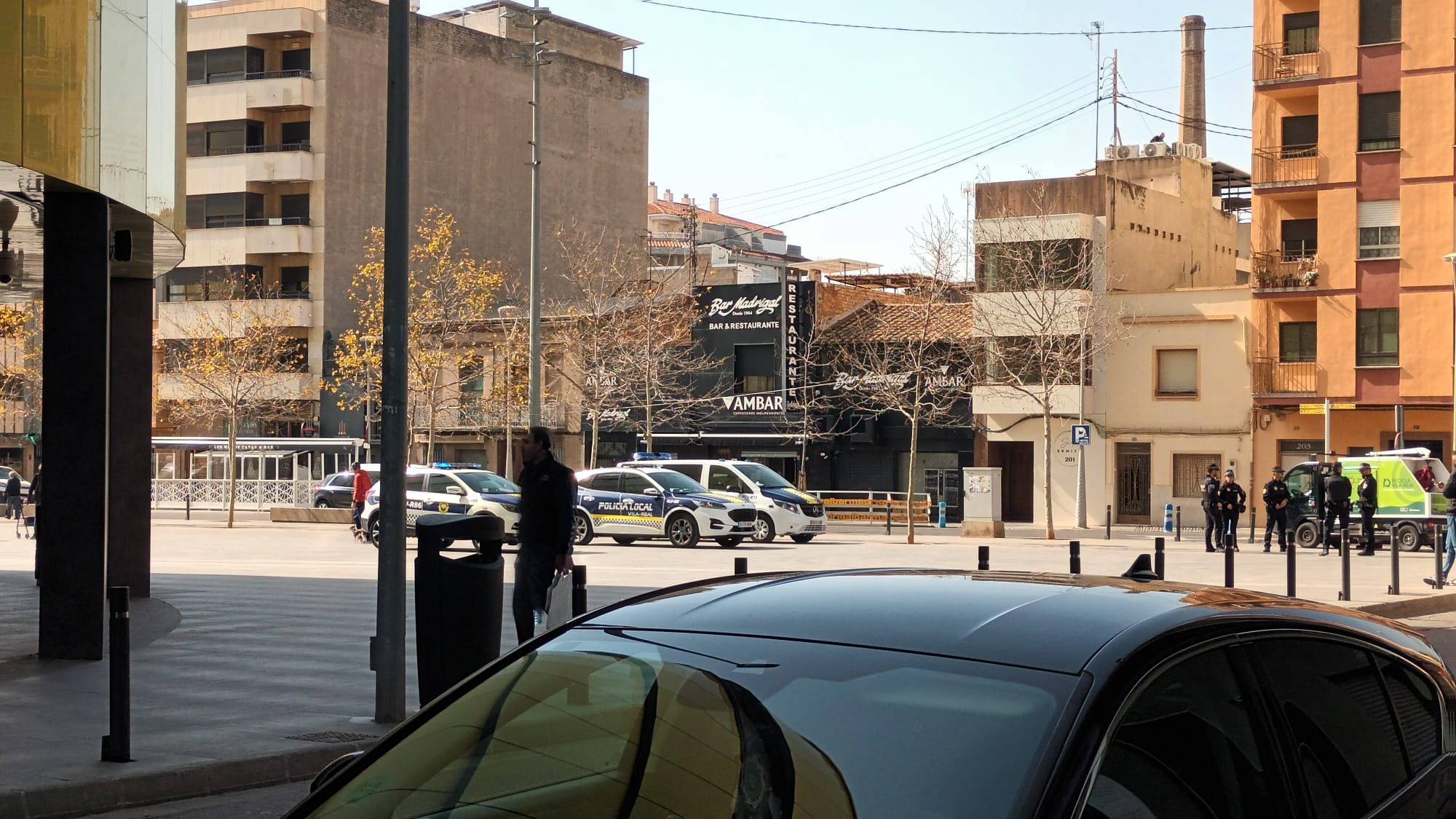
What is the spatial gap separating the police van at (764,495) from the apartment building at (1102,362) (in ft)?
46.6

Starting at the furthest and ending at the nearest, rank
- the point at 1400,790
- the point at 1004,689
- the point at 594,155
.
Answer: the point at 594,155 → the point at 1400,790 → the point at 1004,689

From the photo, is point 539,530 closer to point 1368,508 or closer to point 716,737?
point 716,737

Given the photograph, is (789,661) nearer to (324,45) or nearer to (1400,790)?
(1400,790)

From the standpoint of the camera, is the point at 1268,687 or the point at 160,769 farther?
the point at 160,769

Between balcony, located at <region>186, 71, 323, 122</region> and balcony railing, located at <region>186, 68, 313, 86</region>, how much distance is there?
29 mm

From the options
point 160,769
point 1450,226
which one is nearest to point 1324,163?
point 1450,226

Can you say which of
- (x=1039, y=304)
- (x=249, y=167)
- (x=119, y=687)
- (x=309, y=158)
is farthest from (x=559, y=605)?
(x=249, y=167)

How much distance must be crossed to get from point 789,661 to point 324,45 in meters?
63.2

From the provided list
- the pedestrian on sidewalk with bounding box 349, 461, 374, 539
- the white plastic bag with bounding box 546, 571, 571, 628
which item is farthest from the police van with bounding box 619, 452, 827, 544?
the white plastic bag with bounding box 546, 571, 571, 628

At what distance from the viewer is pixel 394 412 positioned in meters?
10.1

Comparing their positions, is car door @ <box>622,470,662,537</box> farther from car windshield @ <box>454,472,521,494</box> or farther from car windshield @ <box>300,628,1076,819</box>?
car windshield @ <box>300,628,1076,819</box>

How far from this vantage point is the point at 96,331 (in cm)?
1345

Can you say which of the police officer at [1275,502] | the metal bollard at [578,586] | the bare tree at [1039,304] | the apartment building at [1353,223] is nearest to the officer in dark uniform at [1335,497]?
the police officer at [1275,502]

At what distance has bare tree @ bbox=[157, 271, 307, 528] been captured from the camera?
58.5 metres
